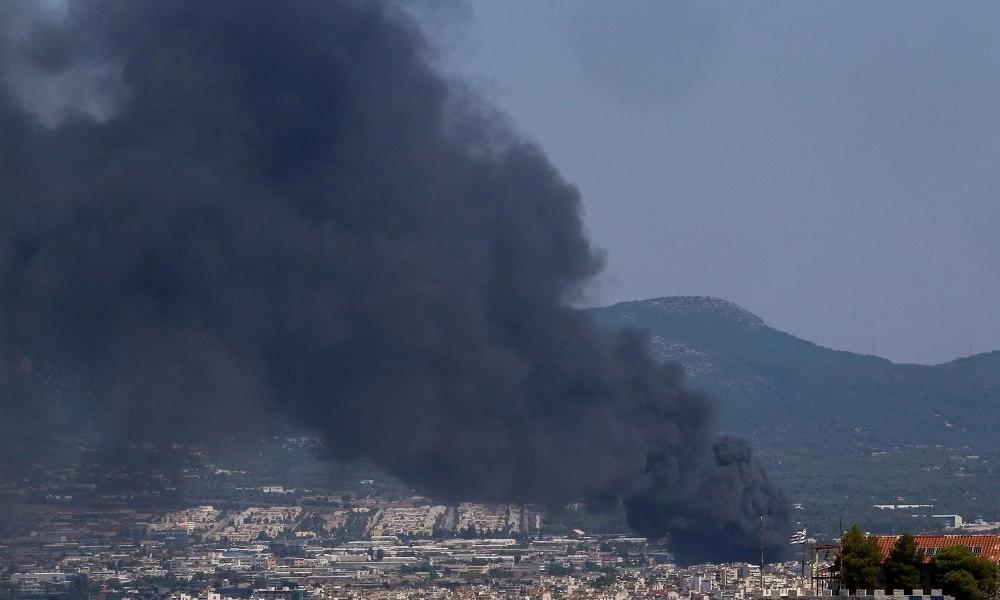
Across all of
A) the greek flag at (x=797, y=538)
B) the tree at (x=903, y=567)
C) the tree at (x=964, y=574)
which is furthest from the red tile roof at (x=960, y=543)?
the greek flag at (x=797, y=538)

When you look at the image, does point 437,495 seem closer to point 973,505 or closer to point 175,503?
point 175,503

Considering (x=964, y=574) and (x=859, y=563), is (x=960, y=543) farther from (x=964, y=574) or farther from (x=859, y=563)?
(x=964, y=574)

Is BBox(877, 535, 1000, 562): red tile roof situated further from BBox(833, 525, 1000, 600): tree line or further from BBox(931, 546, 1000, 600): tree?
BBox(931, 546, 1000, 600): tree

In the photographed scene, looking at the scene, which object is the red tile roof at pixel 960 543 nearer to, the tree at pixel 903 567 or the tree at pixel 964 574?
the tree at pixel 903 567

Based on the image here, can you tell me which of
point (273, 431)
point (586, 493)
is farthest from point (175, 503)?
point (586, 493)

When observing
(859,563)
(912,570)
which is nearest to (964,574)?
(912,570)
